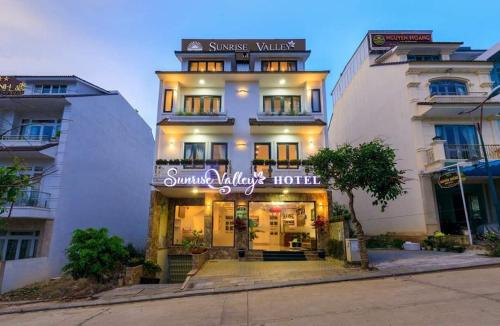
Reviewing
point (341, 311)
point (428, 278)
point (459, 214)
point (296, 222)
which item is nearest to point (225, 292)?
point (341, 311)

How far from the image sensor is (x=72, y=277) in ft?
41.4

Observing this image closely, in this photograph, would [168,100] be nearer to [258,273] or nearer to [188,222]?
[188,222]

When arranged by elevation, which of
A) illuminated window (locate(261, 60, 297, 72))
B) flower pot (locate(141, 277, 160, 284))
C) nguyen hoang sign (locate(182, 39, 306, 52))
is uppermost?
nguyen hoang sign (locate(182, 39, 306, 52))

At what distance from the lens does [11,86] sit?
18734 millimetres

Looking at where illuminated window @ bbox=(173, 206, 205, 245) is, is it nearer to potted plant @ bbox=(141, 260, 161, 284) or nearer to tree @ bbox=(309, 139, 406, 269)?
potted plant @ bbox=(141, 260, 161, 284)

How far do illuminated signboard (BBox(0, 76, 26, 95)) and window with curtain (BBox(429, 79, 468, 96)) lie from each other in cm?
2655

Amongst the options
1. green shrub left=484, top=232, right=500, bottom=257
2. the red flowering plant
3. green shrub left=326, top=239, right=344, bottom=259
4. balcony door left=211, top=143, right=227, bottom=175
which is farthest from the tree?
balcony door left=211, top=143, right=227, bottom=175

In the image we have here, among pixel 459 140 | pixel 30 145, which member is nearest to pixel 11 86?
pixel 30 145

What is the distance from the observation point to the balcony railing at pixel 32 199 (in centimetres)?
1488

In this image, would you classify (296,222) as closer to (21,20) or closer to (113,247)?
(113,247)

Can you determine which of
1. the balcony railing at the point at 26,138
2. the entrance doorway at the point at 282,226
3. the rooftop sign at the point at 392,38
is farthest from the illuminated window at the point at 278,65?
the balcony railing at the point at 26,138

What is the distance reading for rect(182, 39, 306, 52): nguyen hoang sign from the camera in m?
21.3

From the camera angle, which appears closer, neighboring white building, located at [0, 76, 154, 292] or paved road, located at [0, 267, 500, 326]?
paved road, located at [0, 267, 500, 326]

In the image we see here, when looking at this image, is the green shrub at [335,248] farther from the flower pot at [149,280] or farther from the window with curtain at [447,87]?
the window with curtain at [447,87]
